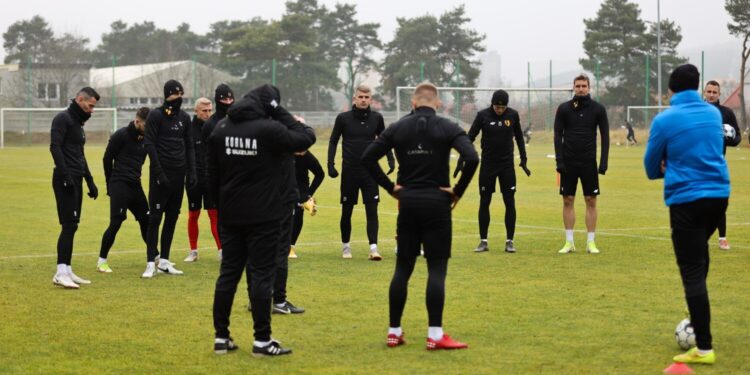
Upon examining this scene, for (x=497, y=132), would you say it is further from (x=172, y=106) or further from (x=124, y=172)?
(x=124, y=172)

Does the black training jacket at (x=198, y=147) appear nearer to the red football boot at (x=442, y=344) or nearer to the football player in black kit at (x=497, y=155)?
the football player in black kit at (x=497, y=155)

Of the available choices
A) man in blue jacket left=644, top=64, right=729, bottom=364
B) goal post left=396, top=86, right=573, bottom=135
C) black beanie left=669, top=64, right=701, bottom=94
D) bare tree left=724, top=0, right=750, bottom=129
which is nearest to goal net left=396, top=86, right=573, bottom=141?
goal post left=396, top=86, right=573, bottom=135

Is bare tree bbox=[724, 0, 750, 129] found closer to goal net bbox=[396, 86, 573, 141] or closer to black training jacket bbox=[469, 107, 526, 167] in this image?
goal net bbox=[396, 86, 573, 141]

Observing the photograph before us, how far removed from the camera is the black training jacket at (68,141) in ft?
39.2

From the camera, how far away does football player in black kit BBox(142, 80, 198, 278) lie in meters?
12.7

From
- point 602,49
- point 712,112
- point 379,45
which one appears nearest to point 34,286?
point 712,112

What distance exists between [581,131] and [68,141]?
6.76 m

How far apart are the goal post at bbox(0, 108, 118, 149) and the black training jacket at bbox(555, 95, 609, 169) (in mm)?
59214

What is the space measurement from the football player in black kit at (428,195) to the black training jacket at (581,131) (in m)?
6.34

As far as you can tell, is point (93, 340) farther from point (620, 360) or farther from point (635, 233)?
point (635, 233)

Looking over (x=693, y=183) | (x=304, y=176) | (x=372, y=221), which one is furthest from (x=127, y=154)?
(x=693, y=183)

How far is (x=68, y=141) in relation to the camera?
12.2 m

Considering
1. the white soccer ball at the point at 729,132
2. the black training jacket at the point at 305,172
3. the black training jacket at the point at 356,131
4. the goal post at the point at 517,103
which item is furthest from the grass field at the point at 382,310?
the goal post at the point at 517,103

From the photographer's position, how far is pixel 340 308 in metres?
10.4
